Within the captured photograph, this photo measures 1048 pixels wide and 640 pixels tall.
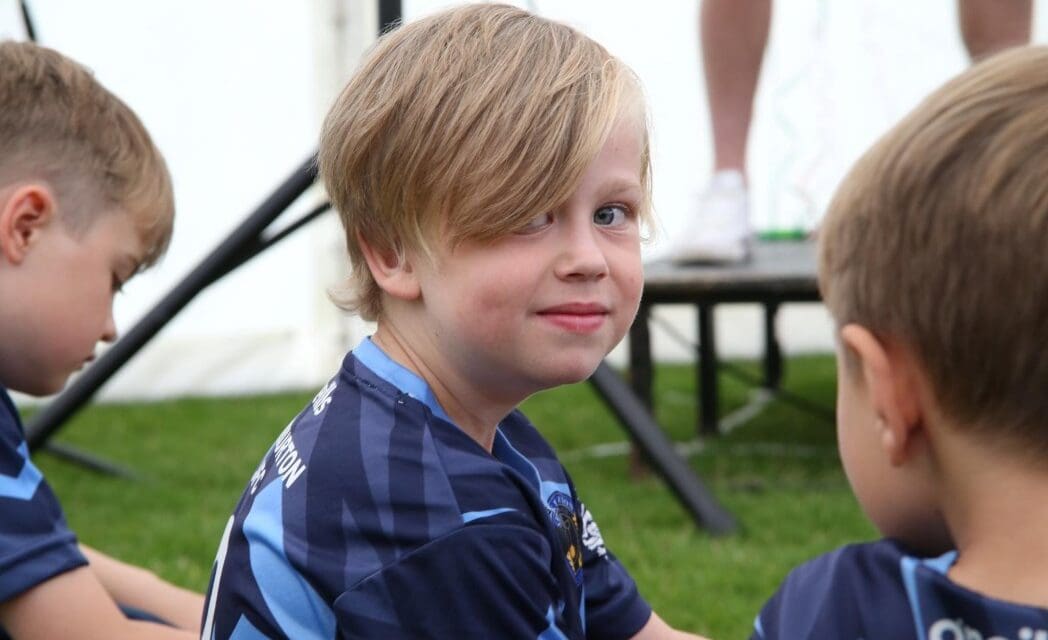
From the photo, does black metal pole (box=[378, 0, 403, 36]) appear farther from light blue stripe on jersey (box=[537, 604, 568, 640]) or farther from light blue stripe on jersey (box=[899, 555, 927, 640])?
light blue stripe on jersey (box=[899, 555, 927, 640])

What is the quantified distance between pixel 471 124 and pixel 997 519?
1.83ft

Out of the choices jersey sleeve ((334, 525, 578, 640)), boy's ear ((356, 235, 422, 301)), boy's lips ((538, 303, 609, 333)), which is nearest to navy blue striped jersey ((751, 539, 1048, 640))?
jersey sleeve ((334, 525, 578, 640))

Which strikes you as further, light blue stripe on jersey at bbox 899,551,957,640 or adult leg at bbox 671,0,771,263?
adult leg at bbox 671,0,771,263

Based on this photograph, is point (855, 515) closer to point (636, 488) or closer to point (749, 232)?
point (636, 488)

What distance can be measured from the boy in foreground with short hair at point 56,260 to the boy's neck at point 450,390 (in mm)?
381

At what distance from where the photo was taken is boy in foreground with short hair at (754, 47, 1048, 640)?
80cm

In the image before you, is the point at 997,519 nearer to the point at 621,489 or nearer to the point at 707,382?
the point at 621,489

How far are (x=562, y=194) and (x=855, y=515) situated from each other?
175 centimetres

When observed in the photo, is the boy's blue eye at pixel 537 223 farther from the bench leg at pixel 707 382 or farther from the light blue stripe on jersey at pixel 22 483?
the bench leg at pixel 707 382

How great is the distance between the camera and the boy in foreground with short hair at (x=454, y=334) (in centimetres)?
109

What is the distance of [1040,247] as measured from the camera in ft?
2.57

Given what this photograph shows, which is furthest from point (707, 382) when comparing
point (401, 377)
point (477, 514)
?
point (477, 514)

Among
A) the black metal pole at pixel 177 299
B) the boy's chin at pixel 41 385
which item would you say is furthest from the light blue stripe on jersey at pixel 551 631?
the black metal pole at pixel 177 299

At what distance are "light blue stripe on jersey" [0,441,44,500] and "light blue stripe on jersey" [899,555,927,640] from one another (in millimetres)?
880
